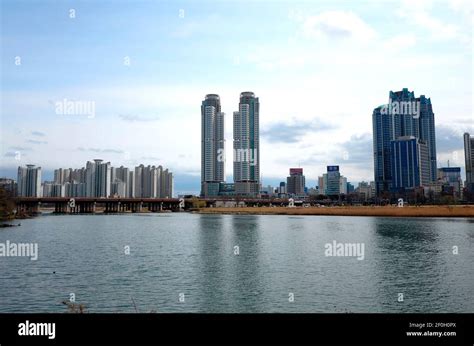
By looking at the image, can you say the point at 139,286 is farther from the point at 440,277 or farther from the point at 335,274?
the point at 440,277

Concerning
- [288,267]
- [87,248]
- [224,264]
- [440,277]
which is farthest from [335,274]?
[87,248]

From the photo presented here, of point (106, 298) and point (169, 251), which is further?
point (169, 251)

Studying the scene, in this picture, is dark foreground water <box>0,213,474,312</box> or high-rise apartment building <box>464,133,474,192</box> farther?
high-rise apartment building <box>464,133,474,192</box>

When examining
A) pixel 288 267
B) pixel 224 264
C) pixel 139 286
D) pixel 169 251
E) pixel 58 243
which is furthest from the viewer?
pixel 58 243

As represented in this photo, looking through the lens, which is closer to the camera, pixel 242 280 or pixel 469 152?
pixel 242 280

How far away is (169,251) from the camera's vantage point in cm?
5541

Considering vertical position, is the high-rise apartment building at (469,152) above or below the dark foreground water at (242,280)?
above

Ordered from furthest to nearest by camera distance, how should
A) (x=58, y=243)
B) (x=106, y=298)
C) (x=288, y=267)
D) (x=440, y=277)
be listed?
(x=58, y=243)
(x=288, y=267)
(x=440, y=277)
(x=106, y=298)

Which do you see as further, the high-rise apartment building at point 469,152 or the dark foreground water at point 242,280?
the high-rise apartment building at point 469,152

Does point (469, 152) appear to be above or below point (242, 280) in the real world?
above

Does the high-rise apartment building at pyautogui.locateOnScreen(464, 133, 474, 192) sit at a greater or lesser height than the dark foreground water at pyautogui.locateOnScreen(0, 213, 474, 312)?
greater

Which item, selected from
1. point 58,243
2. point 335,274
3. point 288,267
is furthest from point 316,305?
point 58,243

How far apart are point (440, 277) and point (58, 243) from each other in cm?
5692
